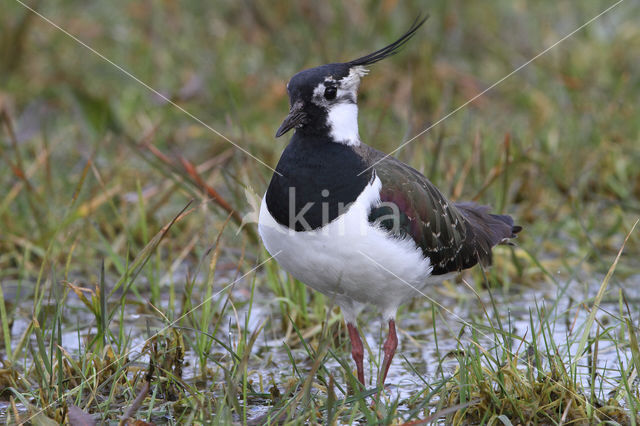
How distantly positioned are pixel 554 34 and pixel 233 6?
303 centimetres

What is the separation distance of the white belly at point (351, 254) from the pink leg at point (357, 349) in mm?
285

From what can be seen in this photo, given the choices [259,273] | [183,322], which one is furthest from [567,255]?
[183,322]

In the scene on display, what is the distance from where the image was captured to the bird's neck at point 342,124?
12.4 feet

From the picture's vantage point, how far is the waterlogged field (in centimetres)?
340

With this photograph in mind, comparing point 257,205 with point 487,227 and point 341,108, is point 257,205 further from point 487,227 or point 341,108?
point 487,227

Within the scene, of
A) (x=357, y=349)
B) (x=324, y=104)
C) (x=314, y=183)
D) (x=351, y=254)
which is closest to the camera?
(x=351, y=254)

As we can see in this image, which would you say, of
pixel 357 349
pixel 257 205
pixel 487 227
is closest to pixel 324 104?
pixel 257 205

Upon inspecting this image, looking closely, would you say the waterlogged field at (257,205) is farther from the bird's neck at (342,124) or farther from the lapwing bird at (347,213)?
the bird's neck at (342,124)

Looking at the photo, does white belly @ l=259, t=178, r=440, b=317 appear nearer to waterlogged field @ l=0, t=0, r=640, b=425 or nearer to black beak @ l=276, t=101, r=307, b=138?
waterlogged field @ l=0, t=0, r=640, b=425

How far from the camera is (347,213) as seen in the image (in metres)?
3.56

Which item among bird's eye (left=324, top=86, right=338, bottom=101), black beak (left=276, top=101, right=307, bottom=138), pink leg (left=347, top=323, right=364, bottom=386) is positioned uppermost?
bird's eye (left=324, top=86, right=338, bottom=101)

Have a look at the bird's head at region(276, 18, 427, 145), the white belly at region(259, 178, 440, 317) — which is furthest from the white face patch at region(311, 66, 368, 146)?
the white belly at region(259, 178, 440, 317)

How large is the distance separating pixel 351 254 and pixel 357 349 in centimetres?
64

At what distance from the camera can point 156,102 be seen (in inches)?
289
